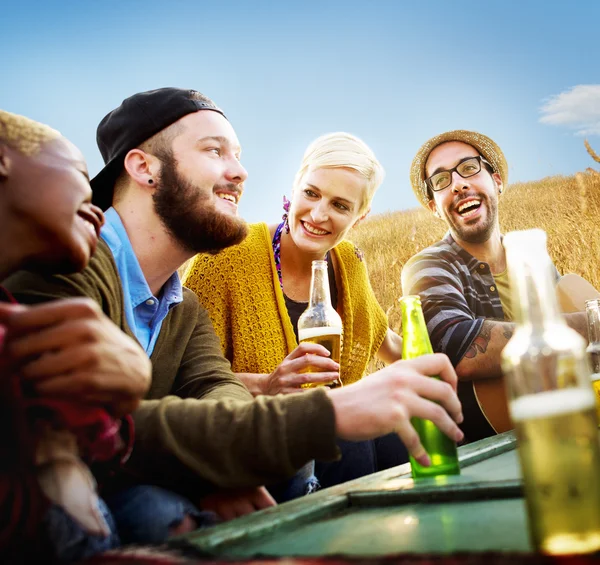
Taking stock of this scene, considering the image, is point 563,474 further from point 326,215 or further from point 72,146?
point 326,215

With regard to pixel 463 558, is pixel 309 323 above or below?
above

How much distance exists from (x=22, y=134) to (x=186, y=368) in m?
1.04

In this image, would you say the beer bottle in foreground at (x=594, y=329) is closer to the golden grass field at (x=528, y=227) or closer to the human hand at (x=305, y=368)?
the human hand at (x=305, y=368)

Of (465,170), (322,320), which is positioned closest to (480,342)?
(465,170)

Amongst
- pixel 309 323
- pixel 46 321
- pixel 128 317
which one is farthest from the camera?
pixel 309 323

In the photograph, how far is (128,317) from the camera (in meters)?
1.78

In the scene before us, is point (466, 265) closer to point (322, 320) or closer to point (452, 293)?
point (452, 293)

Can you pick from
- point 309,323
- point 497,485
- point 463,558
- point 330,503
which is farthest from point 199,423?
point 309,323

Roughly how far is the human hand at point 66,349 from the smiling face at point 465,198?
3.01 meters

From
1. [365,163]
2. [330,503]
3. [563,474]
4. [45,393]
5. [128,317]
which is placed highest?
[365,163]

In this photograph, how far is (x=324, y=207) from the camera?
2811 mm

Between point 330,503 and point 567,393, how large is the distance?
0.55 m

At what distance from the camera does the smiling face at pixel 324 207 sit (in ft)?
9.25

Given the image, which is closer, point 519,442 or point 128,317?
point 519,442
